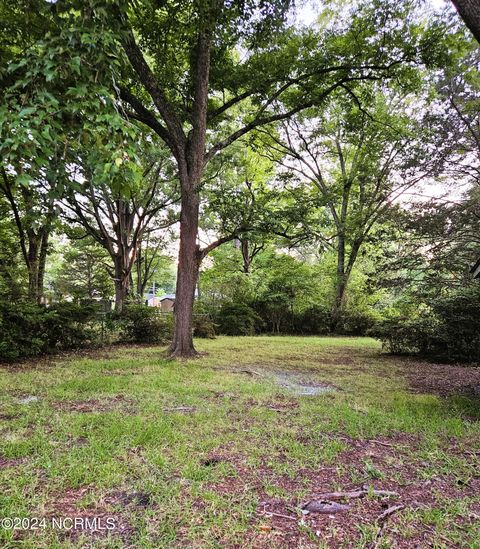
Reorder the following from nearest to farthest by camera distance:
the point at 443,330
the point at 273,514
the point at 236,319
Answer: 1. the point at 273,514
2. the point at 443,330
3. the point at 236,319

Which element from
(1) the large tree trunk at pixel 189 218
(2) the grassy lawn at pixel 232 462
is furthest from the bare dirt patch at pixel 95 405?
(1) the large tree trunk at pixel 189 218

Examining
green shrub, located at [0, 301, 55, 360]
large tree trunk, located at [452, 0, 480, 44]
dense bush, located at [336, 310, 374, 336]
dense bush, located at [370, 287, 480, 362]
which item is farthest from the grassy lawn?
dense bush, located at [336, 310, 374, 336]

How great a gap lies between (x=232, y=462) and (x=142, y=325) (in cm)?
741

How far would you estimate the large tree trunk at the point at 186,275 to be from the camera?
22.4 feet

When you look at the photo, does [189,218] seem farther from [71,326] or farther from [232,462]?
[232,462]

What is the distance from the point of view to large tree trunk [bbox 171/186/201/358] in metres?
6.84

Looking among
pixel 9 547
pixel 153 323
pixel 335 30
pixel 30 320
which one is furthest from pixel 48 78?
pixel 153 323

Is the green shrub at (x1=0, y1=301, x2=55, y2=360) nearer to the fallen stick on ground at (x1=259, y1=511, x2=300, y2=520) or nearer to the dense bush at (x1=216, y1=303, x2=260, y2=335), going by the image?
the fallen stick on ground at (x1=259, y1=511, x2=300, y2=520)

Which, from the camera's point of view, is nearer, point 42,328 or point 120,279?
point 42,328

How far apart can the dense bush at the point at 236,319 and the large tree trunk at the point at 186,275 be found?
6333mm

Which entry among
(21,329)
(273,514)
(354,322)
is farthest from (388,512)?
(354,322)

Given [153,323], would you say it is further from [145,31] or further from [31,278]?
[145,31]

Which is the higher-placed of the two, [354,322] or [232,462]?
[354,322]

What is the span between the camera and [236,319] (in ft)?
43.5
